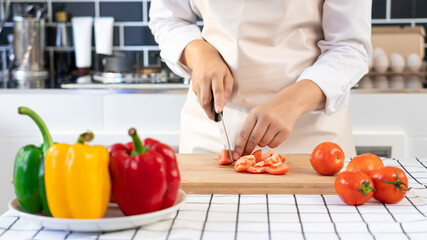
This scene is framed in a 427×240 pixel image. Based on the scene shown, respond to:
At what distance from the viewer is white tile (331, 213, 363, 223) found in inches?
34.4

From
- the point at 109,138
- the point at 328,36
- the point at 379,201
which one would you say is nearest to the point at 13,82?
the point at 109,138

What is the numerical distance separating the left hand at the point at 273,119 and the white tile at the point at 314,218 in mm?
355

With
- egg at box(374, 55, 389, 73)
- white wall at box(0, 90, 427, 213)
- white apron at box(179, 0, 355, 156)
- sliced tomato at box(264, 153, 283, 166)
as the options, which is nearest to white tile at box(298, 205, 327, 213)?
sliced tomato at box(264, 153, 283, 166)

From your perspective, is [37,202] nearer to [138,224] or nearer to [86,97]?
[138,224]

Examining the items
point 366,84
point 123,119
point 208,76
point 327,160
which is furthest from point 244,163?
point 366,84

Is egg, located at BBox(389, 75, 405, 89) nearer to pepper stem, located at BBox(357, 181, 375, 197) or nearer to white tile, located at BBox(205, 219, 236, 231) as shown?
pepper stem, located at BBox(357, 181, 375, 197)

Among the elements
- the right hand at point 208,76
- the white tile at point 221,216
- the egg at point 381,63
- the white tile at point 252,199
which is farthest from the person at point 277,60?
the egg at point 381,63

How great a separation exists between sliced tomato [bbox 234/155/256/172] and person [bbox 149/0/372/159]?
0.11m

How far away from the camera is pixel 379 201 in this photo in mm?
973

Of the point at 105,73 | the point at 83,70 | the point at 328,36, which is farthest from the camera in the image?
the point at 83,70

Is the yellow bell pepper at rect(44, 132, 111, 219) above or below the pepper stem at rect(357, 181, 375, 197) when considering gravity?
above

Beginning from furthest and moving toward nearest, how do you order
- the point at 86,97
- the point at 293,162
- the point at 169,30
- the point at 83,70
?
the point at 83,70 → the point at 86,97 → the point at 169,30 → the point at 293,162

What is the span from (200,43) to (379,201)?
0.66 m

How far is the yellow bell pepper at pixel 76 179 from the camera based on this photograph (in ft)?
2.64
